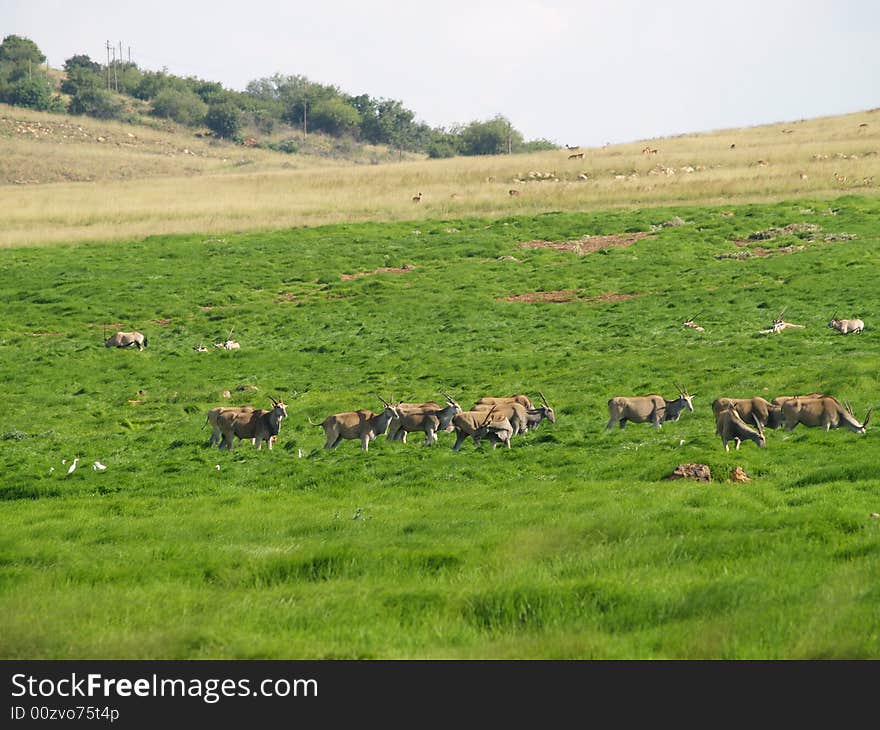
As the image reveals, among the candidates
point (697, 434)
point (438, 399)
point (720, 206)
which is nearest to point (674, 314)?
point (438, 399)

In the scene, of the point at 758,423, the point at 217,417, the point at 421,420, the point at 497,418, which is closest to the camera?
the point at 758,423

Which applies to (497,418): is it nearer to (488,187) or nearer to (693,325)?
(693,325)

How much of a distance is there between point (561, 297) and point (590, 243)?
10.6m

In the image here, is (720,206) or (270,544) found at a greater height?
(720,206)

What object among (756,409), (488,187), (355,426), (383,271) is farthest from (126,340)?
(488,187)

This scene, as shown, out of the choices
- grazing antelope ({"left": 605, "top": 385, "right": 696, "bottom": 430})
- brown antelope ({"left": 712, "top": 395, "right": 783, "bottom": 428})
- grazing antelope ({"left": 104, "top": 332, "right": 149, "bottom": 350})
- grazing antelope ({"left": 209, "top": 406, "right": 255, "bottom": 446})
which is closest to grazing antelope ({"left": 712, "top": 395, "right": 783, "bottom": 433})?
brown antelope ({"left": 712, "top": 395, "right": 783, "bottom": 428})

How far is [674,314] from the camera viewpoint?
41.0m

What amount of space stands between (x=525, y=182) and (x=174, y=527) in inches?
2471

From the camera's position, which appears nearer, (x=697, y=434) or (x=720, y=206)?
(x=697, y=434)

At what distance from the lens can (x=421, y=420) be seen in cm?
2570

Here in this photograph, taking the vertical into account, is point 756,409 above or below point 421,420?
above

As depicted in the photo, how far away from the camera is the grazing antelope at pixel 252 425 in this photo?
86.2 feet
